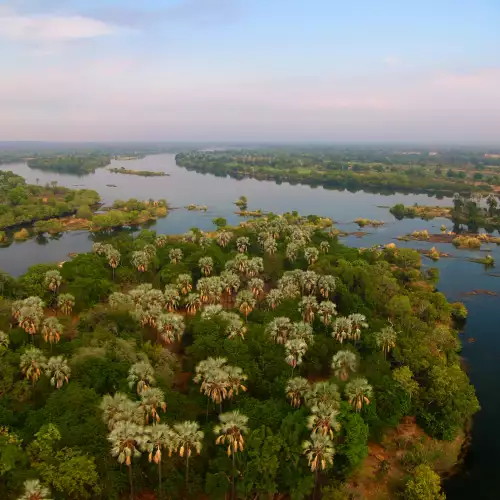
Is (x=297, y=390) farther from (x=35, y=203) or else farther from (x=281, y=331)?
(x=35, y=203)

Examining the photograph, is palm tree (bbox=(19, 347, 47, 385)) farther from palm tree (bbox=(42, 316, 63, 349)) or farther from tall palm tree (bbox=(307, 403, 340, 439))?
tall palm tree (bbox=(307, 403, 340, 439))

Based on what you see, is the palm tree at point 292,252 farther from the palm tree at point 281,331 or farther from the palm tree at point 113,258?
the palm tree at point 281,331

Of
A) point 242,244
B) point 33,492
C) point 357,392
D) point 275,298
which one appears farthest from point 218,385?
point 242,244

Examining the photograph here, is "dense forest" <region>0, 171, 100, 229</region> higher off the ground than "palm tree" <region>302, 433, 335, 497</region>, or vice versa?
"dense forest" <region>0, 171, 100, 229</region>

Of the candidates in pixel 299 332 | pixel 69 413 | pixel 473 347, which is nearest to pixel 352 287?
pixel 473 347

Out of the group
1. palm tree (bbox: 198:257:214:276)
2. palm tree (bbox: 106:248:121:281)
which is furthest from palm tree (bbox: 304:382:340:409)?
palm tree (bbox: 106:248:121:281)

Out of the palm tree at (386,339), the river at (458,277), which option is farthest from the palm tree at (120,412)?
the palm tree at (386,339)
